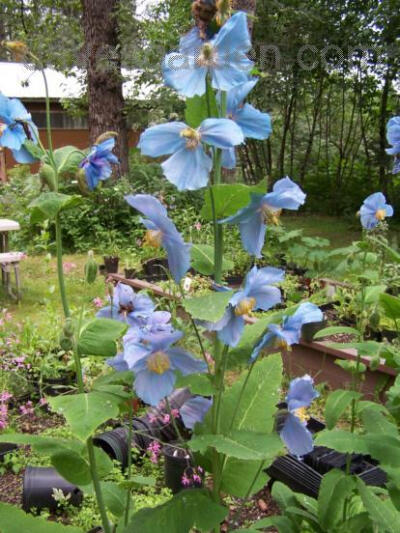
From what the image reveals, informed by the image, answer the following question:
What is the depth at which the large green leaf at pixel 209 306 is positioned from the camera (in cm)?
81

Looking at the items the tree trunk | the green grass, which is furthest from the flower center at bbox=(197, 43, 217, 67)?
the tree trunk

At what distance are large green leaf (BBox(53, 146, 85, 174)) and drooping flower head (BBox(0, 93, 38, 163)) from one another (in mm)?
52

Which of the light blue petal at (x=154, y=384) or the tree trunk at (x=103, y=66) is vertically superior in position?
the tree trunk at (x=103, y=66)

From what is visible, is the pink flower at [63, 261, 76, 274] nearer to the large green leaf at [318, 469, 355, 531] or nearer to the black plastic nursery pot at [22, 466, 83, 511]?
the black plastic nursery pot at [22, 466, 83, 511]

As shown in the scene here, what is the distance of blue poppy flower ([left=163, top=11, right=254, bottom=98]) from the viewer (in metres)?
0.86

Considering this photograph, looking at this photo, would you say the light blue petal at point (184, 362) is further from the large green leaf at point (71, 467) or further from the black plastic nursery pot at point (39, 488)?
the black plastic nursery pot at point (39, 488)

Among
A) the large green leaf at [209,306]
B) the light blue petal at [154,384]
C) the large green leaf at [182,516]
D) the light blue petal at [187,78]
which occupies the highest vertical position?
the light blue petal at [187,78]

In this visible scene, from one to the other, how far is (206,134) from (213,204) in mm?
115

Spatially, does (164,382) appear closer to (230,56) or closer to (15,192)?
(230,56)

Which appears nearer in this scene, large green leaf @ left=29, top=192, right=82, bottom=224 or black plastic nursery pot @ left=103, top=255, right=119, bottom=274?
large green leaf @ left=29, top=192, right=82, bottom=224

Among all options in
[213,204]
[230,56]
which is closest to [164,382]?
[213,204]

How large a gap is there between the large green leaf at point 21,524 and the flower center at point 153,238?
0.59 m

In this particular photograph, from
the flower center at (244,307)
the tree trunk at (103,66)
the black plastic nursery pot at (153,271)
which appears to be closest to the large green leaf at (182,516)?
the flower center at (244,307)

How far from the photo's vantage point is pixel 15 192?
898 cm
